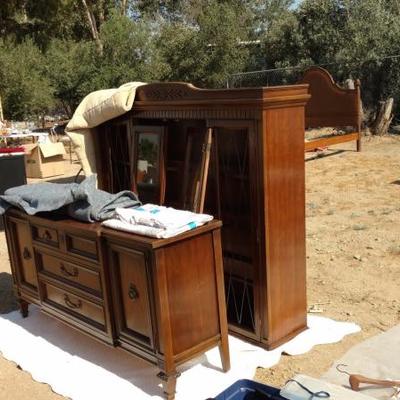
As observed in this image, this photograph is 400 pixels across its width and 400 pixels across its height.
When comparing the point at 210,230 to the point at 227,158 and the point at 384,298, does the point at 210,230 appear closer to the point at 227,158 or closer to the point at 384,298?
the point at 227,158

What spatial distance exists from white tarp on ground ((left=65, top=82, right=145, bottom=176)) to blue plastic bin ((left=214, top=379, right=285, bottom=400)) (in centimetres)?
→ 223

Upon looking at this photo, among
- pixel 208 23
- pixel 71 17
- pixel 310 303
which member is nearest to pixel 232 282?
pixel 310 303

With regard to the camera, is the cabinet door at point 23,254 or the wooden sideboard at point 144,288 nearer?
the wooden sideboard at point 144,288

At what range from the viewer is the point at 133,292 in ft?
9.91

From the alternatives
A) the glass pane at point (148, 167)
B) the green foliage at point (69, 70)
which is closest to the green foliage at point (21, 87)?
the green foliage at point (69, 70)

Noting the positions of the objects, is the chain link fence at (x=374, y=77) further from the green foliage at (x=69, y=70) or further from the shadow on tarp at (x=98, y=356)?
the shadow on tarp at (x=98, y=356)

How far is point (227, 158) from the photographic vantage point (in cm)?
353

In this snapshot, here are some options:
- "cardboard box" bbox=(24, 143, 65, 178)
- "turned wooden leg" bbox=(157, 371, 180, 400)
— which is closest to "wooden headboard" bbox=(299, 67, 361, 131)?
"cardboard box" bbox=(24, 143, 65, 178)

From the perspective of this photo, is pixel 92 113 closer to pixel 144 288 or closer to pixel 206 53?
pixel 144 288

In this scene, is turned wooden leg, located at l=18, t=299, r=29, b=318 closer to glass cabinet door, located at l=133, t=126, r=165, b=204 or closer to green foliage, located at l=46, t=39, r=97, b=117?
glass cabinet door, located at l=133, t=126, r=165, b=204

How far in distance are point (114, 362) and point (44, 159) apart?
820 cm

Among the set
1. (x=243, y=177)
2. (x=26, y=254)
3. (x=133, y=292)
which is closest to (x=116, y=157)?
(x=26, y=254)

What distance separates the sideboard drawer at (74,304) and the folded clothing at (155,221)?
0.59 m

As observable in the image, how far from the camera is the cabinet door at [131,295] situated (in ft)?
9.62
